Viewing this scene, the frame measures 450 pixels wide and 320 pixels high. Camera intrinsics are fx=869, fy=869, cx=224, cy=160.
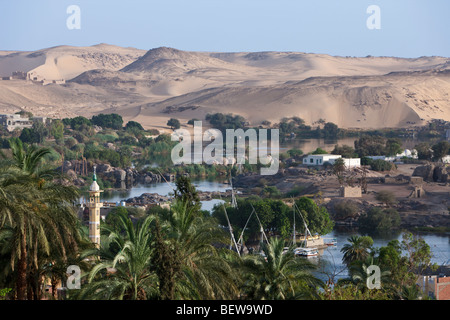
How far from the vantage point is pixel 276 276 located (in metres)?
13.6

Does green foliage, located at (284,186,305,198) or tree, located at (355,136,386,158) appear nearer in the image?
green foliage, located at (284,186,305,198)

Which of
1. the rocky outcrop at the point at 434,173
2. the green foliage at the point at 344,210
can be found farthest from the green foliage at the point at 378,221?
the rocky outcrop at the point at 434,173

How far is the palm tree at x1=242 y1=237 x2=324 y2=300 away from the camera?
1338cm

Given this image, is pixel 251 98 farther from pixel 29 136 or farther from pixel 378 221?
pixel 378 221

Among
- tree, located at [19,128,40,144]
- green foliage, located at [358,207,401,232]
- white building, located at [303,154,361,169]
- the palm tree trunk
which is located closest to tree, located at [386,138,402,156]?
white building, located at [303,154,361,169]

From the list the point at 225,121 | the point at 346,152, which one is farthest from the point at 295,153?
the point at 225,121

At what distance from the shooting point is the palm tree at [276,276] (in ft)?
43.9

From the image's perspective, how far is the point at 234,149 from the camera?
74.8 meters

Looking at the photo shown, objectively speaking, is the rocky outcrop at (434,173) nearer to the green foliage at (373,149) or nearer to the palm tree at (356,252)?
the green foliage at (373,149)

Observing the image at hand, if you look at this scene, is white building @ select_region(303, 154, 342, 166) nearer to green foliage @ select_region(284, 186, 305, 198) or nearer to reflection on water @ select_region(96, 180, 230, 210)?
reflection on water @ select_region(96, 180, 230, 210)

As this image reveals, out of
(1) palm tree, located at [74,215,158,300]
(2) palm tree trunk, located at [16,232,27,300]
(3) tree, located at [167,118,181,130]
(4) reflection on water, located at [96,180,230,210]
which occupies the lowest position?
(4) reflection on water, located at [96,180,230,210]
